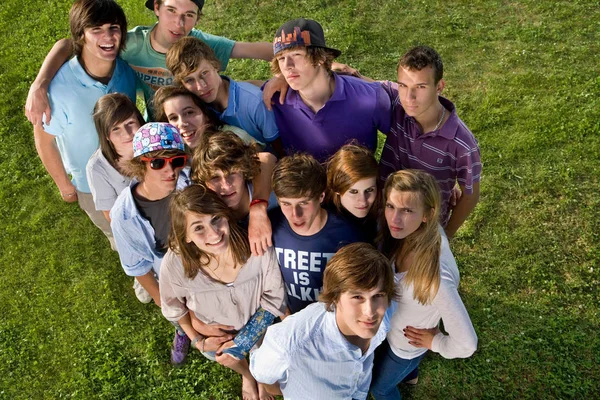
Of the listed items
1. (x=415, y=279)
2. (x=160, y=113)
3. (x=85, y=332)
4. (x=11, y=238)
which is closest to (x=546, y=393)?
(x=415, y=279)

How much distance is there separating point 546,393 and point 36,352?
5150mm

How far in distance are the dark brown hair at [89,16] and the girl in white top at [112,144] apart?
0.71m

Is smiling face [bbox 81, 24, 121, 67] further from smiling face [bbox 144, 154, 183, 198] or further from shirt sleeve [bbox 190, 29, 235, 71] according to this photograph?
smiling face [bbox 144, 154, 183, 198]

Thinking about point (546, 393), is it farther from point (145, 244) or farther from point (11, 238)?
point (11, 238)

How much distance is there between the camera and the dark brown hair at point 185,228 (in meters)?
3.64

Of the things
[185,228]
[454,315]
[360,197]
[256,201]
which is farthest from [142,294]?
[454,315]

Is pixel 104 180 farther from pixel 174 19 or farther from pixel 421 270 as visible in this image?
pixel 421 270

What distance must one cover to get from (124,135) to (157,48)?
3.95ft

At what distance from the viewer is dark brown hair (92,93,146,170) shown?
422 centimetres

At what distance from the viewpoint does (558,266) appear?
19.1 ft

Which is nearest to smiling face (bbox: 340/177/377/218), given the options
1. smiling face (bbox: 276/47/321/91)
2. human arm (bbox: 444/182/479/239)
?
human arm (bbox: 444/182/479/239)

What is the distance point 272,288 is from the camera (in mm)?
4035

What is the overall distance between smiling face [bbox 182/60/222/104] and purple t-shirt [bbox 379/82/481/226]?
4.83 ft

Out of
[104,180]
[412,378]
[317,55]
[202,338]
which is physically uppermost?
[317,55]
